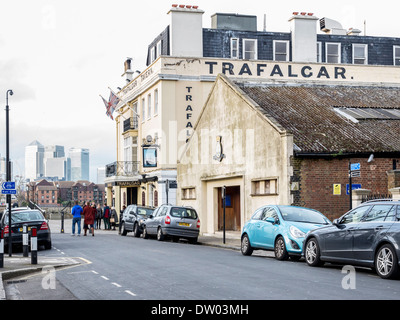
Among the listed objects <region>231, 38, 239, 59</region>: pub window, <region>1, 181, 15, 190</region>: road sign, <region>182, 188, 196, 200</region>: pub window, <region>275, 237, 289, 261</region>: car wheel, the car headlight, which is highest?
<region>231, 38, 239, 59</region>: pub window

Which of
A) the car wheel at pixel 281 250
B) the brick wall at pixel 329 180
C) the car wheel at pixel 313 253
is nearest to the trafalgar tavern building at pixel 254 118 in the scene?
the brick wall at pixel 329 180

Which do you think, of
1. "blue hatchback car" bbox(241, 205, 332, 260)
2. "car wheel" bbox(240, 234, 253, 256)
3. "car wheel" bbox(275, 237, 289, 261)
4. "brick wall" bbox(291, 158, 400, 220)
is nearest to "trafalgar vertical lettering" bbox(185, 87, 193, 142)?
"brick wall" bbox(291, 158, 400, 220)

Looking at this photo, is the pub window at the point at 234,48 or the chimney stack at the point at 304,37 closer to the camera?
the pub window at the point at 234,48

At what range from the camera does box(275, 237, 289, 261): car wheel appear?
699 inches

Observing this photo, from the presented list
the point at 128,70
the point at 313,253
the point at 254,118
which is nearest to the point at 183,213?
the point at 254,118

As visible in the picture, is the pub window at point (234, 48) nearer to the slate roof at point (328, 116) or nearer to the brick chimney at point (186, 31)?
the brick chimney at point (186, 31)

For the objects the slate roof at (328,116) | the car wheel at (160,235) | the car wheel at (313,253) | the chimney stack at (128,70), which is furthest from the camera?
the chimney stack at (128,70)

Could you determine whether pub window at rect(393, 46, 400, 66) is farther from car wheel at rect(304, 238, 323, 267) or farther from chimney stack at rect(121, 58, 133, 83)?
car wheel at rect(304, 238, 323, 267)

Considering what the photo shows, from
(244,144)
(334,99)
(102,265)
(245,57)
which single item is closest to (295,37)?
(245,57)

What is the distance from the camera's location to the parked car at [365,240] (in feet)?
42.9

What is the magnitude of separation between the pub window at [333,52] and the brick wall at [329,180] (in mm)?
22956

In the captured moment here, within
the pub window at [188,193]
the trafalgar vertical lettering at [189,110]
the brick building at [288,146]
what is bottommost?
the pub window at [188,193]

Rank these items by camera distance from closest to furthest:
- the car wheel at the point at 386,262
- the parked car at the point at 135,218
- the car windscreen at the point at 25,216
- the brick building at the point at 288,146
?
1. the car wheel at the point at 386,262
2. the car windscreen at the point at 25,216
3. the brick building at the point at 288,146
4. the parked car at the point at 135,218
